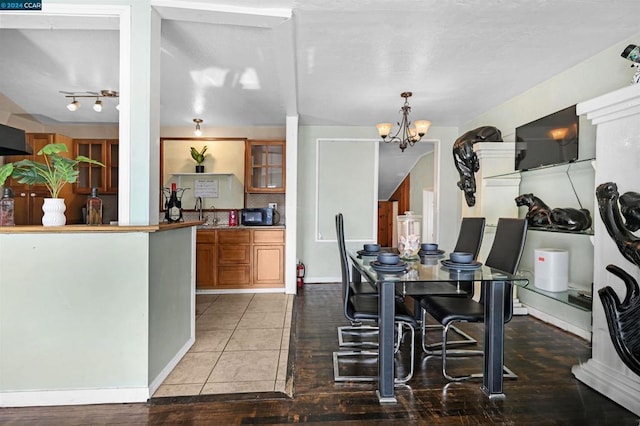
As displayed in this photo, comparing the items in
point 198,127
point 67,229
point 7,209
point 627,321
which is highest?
point 198,127

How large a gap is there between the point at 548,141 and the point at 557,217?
80 cm

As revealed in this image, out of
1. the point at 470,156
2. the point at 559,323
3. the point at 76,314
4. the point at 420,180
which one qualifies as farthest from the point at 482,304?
the point at 420,180

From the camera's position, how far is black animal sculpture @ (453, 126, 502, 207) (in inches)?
157

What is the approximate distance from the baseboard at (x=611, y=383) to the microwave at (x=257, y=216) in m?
3.64

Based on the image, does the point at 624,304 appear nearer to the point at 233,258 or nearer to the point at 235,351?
the point at 235,351

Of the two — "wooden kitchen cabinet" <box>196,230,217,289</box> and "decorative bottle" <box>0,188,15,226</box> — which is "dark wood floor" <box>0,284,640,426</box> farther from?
"wooden kitchen cabinet" <box>196,230,217,289</box>

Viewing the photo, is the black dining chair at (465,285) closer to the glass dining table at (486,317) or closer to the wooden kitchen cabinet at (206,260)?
the glass dining table at (486,317)

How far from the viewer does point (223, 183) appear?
17.2ft

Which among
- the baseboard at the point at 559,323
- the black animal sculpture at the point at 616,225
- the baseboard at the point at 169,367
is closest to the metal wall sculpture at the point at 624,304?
the black animal sculpture at the point at 616,225

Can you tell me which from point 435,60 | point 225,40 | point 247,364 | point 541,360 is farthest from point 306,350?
point 435,60

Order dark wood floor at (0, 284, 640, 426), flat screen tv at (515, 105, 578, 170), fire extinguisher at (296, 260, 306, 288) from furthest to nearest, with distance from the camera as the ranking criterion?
fire extinguisher at (296, 260, 306, 288), flat screen tv at (515, 105, 578, 170), dark wood floor at (0, 284, 640, 426)

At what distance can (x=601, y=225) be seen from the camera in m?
2.15

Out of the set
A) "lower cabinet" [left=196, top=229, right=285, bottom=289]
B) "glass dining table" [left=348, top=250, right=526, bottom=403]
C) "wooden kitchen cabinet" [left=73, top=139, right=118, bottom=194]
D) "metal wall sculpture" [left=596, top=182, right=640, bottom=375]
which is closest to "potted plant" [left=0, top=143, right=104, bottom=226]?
"glass dining table" [left=348, top=250, right=526, bottom=403]

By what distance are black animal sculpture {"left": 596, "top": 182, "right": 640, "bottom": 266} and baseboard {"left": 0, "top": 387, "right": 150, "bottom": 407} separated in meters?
2.67
